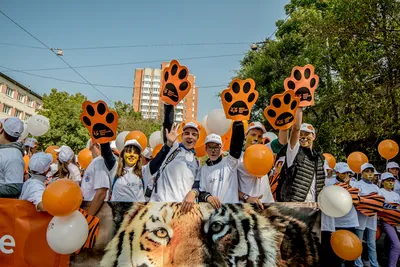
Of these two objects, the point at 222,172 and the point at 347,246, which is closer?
the point at 347,246

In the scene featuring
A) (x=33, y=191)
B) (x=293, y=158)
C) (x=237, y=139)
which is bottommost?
(x=33, y=191)

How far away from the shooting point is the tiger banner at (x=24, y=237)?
129 inches

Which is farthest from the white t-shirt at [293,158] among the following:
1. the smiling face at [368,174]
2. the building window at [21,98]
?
the building window at [21,98]

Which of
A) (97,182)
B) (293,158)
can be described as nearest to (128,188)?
(97,182)

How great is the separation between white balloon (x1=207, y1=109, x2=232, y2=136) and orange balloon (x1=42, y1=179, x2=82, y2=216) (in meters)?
2.92

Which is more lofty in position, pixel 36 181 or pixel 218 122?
pixel 218 122

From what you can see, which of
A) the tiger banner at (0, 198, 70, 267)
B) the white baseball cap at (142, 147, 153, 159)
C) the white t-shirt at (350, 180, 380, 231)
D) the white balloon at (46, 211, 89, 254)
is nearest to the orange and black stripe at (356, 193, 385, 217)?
the white t-shirt at (350, 180, 380, 231)

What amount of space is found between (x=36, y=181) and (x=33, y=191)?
0.39 feet

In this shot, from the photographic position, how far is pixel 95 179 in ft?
12.0

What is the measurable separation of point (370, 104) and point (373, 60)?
1379 mm

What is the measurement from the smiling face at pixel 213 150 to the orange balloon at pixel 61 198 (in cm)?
146

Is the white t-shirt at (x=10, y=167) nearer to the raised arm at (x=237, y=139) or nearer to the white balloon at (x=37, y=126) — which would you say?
the raised arm at (x=237, y=139)

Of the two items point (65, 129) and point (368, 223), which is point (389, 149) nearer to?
point (368, 223)

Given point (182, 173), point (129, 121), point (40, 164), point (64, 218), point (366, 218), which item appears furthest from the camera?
point (129, 121)
